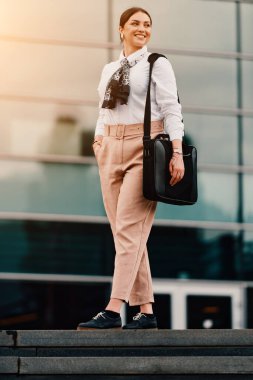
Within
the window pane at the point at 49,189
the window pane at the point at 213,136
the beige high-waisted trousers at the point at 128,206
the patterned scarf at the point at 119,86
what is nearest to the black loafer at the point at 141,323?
the beige high-waisted trousers at the point at 128,206

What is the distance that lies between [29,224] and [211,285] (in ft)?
8.55

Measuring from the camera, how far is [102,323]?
20.7 feet

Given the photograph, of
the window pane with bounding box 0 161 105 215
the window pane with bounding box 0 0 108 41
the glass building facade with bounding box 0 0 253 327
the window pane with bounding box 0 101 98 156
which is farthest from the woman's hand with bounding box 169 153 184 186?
the window pane with bounding box 0 0 108 41

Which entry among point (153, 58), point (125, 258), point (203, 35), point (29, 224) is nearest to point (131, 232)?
point (125, 258)

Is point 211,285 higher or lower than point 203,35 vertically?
lower

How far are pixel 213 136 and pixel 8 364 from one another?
10.8m

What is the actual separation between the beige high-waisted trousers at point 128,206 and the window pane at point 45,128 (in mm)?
8960

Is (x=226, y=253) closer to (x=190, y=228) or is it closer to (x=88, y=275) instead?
(x=190, y=228)

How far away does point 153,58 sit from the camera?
256 inches

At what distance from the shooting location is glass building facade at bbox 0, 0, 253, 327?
50.3 ft

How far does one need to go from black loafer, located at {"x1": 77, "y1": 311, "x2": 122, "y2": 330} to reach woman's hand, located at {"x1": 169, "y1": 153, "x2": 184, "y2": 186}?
2.69 ft

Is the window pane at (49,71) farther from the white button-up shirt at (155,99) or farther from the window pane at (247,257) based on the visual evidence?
the white button-up shirt at (155,99)

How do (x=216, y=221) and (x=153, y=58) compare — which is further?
(x=216, y=221)

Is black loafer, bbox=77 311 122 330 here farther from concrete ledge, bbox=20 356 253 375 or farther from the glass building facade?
the glass building facade
